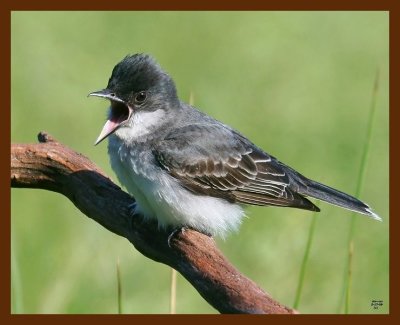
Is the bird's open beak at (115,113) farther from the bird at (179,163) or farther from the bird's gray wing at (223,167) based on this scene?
the bird's gray wing at (223,167)

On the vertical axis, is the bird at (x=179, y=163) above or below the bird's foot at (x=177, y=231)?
above

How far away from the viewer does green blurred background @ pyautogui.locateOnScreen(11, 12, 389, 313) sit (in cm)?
774

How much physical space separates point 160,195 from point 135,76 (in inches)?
31.7

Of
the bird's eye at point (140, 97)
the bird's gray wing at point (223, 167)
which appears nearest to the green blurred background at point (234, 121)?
the bird's gray wing at point (223, 167)

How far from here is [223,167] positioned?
6348 millimetres

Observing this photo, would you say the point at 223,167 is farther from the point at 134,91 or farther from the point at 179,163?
the point at 134,91

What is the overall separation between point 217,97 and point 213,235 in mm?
4201

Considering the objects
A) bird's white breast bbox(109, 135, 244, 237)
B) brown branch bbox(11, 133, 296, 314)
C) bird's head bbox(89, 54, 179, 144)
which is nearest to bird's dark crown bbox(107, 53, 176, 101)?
bird's head bbox(89, 54, 179, 144)

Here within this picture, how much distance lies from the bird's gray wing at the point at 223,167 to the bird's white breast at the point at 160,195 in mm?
81

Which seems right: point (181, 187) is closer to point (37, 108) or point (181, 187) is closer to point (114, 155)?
point (114, 155)

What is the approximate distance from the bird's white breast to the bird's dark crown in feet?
1.16

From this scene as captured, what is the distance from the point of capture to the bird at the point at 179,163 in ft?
19.6

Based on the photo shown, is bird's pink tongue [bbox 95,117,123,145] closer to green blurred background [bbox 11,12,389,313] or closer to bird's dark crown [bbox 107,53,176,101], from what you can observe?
bird's dark crown [bbox 107,53,176,101]

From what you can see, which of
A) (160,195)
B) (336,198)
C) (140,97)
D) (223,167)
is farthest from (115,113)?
(336,198)
